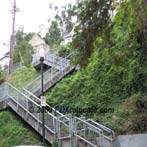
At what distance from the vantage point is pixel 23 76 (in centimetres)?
3466

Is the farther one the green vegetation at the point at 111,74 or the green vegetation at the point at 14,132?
the green vegetation at the point at 14,132

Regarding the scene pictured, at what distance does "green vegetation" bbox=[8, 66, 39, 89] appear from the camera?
32.9m

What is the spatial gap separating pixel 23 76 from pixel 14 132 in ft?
39.2

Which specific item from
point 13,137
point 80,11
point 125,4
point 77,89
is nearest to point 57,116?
point 13,137

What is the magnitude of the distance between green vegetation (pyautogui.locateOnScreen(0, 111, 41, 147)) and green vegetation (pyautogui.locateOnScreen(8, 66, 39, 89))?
7.76 meters

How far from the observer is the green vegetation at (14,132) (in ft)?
72.6

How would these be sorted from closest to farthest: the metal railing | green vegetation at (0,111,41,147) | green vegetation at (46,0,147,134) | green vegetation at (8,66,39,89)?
the metal railing < green vegetation at (46,0,147,134) < green vegetation at (0,111,41,147) < green vegetation at (8,66,39,89)

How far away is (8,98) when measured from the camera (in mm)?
25406

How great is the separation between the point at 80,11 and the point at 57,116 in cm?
744

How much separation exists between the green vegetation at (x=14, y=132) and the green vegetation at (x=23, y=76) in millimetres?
7759

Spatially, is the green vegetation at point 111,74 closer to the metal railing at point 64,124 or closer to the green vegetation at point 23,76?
the metal railing at point 64,124

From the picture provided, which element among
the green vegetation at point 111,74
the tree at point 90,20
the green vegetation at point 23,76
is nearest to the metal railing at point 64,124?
the green vegetation at point 111,74

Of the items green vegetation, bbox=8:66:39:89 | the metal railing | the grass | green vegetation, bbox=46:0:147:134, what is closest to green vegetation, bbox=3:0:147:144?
green vegetation, bbox=46:0:147:134

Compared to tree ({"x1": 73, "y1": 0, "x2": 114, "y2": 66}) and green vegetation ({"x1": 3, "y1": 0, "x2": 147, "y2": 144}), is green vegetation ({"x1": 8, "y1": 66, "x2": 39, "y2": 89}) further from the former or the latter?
tree ({"x1": 73, "y1": 0, "x2": 114, "y2": 66})
